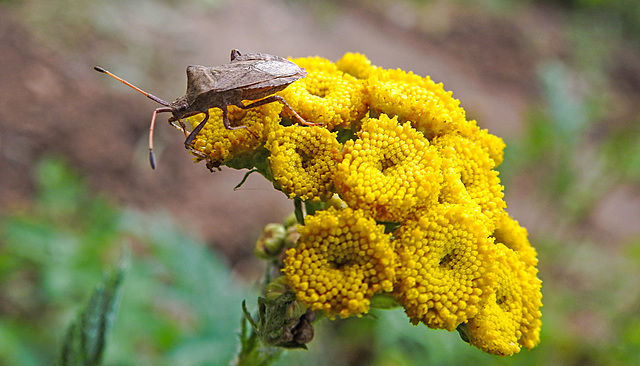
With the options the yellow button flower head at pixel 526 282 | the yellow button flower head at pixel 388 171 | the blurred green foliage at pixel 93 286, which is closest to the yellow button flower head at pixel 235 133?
the yellow button flower head at pixel 388 171

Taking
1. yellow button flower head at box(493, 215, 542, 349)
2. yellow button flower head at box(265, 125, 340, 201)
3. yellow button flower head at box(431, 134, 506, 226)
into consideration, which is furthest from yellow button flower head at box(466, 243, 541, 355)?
yellow button flower head at box(265, 125, 340, 201)

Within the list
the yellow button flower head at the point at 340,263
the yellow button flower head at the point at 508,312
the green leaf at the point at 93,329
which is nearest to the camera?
the yellow button flower head at the point at 340,263

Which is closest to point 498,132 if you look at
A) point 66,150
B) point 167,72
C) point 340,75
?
point 167,72

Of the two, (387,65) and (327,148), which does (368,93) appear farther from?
(387,65)

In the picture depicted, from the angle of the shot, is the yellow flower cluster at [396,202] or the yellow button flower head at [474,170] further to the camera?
the yellow button flower head at [474,170]

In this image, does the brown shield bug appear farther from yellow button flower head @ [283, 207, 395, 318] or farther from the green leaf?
the green leaf

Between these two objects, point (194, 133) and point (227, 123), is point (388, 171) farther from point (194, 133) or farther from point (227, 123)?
point (194, 133)

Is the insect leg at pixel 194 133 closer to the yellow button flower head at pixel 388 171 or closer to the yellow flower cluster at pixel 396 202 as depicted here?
the yellow flower cluster at pixel 396 202

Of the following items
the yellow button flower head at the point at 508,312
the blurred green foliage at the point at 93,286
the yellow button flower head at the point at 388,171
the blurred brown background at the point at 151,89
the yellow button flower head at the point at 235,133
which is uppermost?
the yellow button flower head at the point at 388,171
